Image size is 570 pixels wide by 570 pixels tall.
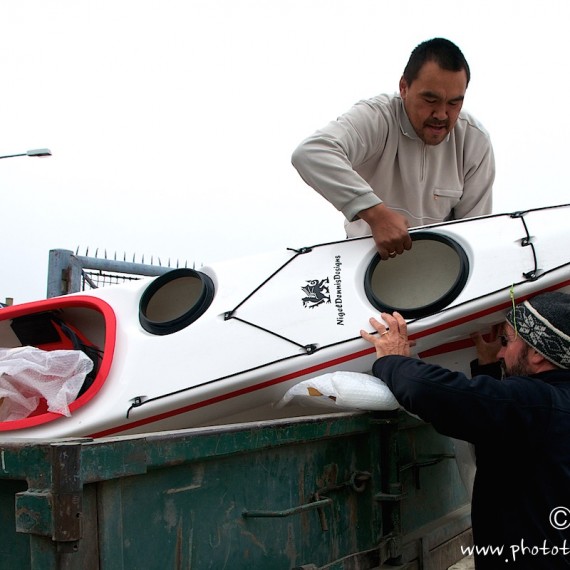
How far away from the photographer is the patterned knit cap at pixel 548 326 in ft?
5.95

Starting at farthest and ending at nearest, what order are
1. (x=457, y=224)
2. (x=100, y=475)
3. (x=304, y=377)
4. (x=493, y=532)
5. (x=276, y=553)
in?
(x=457, y=224) < (x=304, y=377) < (x=493, y=532) < (x=276, y=553) < (x=100, y=475)

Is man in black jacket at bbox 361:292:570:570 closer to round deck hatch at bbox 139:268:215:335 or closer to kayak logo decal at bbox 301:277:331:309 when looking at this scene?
kayak logo decal at bbox 301:277:331:309

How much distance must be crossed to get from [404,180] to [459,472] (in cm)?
137

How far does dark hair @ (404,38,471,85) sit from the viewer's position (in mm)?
Answer: 2918

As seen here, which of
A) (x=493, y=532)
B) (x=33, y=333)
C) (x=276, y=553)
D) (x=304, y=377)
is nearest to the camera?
(x=276, y=553)

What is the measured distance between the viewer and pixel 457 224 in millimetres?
2799

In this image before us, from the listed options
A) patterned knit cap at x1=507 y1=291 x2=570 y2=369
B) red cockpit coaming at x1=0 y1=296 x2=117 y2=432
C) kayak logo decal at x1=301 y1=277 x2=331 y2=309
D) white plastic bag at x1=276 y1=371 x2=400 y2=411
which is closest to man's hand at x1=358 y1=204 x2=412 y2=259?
kayak logo decal at x1=301 y1=277 x2=331 y2=309

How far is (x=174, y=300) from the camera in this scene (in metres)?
3.09

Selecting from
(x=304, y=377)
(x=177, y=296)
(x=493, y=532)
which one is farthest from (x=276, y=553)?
(x=177, y=296)

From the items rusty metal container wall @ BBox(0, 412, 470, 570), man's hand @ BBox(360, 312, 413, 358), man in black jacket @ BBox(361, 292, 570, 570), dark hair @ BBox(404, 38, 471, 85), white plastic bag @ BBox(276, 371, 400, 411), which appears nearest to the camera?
rusty metal container wall @ BBox(0, 412, 470, 570)

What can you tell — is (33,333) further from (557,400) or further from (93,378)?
(557,400)

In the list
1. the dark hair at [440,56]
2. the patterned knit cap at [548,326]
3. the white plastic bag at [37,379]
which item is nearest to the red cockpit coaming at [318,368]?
the white plastic bag at [37,379]

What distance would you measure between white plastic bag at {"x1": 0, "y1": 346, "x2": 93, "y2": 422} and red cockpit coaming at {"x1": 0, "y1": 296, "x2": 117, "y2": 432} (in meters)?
0.04

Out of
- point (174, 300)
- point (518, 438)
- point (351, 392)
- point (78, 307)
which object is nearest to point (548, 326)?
point (518, 438)
